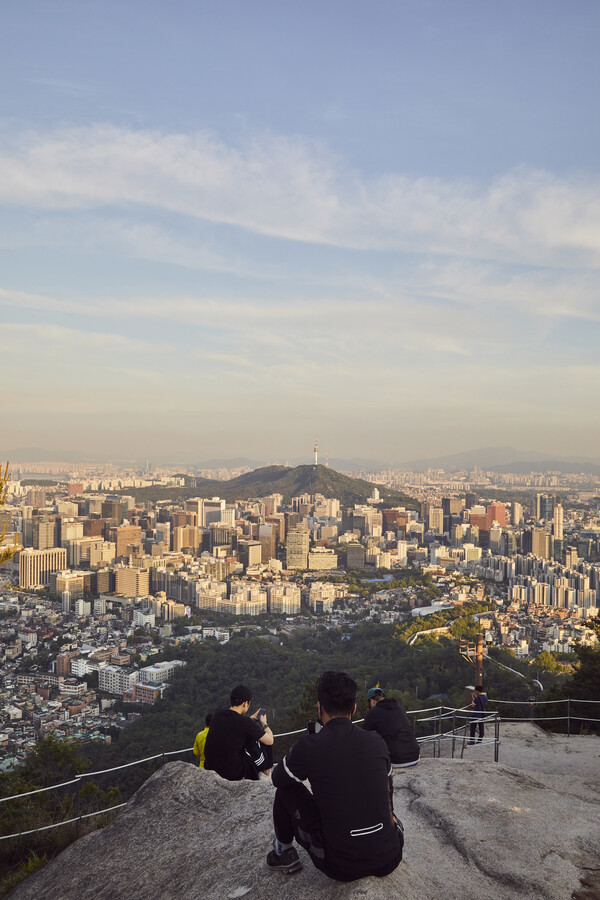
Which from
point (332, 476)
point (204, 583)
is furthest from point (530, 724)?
point (332, 476)

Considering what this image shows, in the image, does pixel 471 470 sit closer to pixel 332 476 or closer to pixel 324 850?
pixel 332 476

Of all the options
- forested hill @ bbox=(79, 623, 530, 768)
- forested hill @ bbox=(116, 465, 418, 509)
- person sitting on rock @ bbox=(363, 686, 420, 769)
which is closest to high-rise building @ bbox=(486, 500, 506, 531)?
forested hill @ bbox=(116, 465, 418, 509)

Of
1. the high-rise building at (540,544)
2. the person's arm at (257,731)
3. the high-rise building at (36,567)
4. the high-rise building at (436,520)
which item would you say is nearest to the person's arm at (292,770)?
the person's arm at (257,731)

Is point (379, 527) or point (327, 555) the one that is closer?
point (327, 555)

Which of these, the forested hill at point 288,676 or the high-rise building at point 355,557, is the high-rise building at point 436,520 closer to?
the high-rise building at point 355,557

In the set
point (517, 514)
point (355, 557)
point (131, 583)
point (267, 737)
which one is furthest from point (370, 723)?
point (517, 514)

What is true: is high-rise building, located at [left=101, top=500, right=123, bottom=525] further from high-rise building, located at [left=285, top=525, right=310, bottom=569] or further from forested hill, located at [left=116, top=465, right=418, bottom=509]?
high-rise building, located at [left=285, top=525, right=310, bottom=569]
